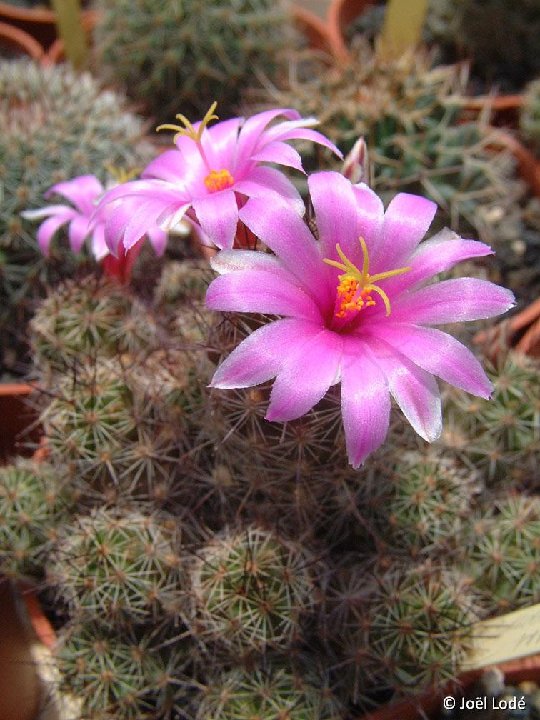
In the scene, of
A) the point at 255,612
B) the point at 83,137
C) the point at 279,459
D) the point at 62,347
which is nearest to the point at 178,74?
the point at 83,137

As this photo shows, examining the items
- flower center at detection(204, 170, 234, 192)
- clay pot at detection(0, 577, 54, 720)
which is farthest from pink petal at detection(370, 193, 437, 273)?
clay pot at detection(0, 577, 54, 720)

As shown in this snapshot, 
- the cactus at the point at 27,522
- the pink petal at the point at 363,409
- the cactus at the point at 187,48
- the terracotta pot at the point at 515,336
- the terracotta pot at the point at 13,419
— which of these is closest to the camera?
the pink petal at the point at 363,409

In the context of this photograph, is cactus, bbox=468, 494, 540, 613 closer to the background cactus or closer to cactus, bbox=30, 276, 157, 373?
cactus, bbox=30, 276, 157, 373

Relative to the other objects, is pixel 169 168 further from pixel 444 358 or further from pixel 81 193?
pixel 444 358

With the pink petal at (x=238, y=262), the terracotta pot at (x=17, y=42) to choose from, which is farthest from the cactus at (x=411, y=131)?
the terracotta pot at (x=17, y=42)

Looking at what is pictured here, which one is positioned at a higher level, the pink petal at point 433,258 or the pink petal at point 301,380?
the pink petal at point 433,258

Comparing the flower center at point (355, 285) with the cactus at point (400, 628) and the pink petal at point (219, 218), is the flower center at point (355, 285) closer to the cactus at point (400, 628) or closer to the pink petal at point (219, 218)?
the pink petal at point (219, 218)
